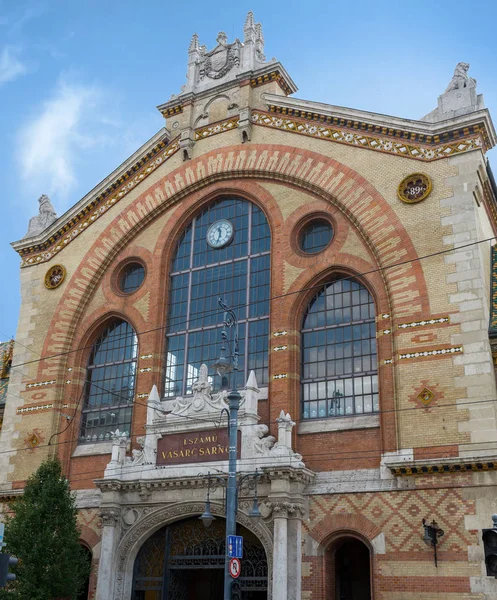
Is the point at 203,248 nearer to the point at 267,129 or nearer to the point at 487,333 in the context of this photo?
the point at 267,129

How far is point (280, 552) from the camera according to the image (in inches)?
811

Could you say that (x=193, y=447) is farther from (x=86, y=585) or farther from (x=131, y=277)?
(x=131, y=277)

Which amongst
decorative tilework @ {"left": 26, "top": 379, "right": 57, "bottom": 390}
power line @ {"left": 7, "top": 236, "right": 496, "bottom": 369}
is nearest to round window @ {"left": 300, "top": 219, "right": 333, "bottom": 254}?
power line @ {"left": 7, "top": 236, "right": 496, "bottom": 369}

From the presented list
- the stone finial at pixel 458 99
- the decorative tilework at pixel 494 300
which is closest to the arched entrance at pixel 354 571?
the decorative tilework at pixel 494 300

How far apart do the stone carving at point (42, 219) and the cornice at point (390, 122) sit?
10.8 meters

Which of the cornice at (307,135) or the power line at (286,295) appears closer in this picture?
→ the power line at (286,295)

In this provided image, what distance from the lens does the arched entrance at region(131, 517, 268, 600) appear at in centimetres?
2252

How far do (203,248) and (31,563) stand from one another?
12.4 m

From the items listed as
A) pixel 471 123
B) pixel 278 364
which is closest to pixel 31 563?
pixel 278 364

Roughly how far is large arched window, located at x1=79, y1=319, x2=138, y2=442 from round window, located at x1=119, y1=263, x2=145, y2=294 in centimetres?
136

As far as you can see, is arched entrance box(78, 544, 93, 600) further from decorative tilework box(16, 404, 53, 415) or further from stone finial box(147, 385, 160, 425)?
decorative tilework box(16, 404, 53, 415)

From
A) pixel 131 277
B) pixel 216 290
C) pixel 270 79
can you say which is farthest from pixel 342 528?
pixel 270 79

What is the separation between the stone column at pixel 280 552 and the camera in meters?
20.2

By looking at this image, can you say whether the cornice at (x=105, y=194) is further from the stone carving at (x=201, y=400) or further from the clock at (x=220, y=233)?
the stone carving at (x=201, y=400)
